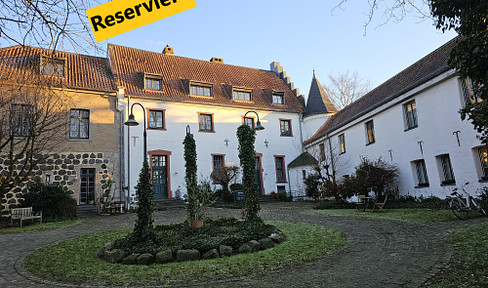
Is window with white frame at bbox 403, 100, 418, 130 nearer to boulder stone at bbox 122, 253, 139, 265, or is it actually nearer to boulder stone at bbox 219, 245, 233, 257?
boulder stone at bbox 219, 245, 233, 257

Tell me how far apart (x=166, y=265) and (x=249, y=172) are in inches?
150

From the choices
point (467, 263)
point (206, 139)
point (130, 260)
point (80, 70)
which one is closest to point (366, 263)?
point (467, 263)

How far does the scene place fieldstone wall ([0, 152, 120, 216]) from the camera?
1633cm

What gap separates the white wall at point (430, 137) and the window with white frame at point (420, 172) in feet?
0.65

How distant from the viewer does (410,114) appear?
577 inches

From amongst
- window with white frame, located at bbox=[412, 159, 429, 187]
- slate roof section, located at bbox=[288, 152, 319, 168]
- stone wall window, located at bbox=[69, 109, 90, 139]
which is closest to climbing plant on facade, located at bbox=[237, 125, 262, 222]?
window with white frame, located at bbox=[412, 159, 429, 187]

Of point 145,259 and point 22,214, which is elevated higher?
point 22,214

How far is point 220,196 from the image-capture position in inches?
812

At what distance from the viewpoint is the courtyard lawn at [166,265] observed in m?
5.06

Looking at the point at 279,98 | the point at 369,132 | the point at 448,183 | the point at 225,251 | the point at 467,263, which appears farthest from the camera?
the point at 279,98

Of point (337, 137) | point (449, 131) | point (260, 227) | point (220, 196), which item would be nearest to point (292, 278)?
point (260, 227)

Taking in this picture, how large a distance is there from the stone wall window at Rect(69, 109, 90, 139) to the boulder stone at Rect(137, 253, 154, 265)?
47.8ft

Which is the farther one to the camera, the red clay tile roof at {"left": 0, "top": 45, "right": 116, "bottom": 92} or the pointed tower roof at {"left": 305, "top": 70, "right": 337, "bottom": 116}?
the pointed tower roof at {"left": 305, "top": 70, "right": 337, "bottom": 116}

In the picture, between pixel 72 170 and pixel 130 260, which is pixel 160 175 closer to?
pixel 72 170
